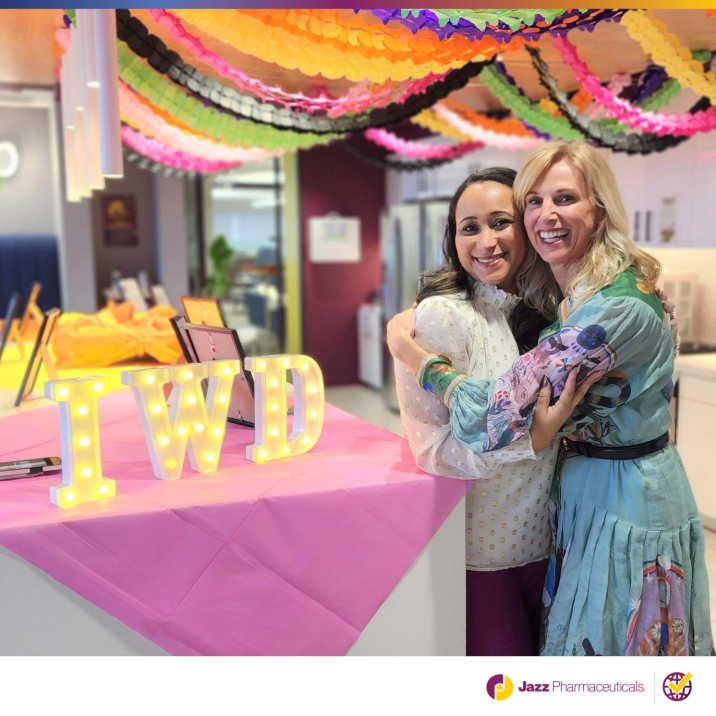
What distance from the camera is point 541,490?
1.86 meters

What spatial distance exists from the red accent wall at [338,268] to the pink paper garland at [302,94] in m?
4.82

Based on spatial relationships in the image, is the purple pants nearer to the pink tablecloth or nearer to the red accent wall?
the pink tablecloth

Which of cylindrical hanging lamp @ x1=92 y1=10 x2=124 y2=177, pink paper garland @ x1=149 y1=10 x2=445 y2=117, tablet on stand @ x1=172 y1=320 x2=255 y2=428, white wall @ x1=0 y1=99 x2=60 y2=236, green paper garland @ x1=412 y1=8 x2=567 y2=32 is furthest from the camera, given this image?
white wall @ x1=0 y1=99 x2=60 y2=236

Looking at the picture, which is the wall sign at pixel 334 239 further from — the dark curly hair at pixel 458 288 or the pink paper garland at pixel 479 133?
the dark curly hair at pixel 458 288

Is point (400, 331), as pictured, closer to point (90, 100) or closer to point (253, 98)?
point (90, 100)

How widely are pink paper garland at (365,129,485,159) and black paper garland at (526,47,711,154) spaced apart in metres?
1.68

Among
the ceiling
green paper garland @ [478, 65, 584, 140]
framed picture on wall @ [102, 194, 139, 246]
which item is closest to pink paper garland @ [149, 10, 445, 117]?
the ceiling

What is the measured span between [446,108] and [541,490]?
3144 mm

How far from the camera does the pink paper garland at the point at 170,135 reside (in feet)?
11.9

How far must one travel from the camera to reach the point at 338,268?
333 inches
